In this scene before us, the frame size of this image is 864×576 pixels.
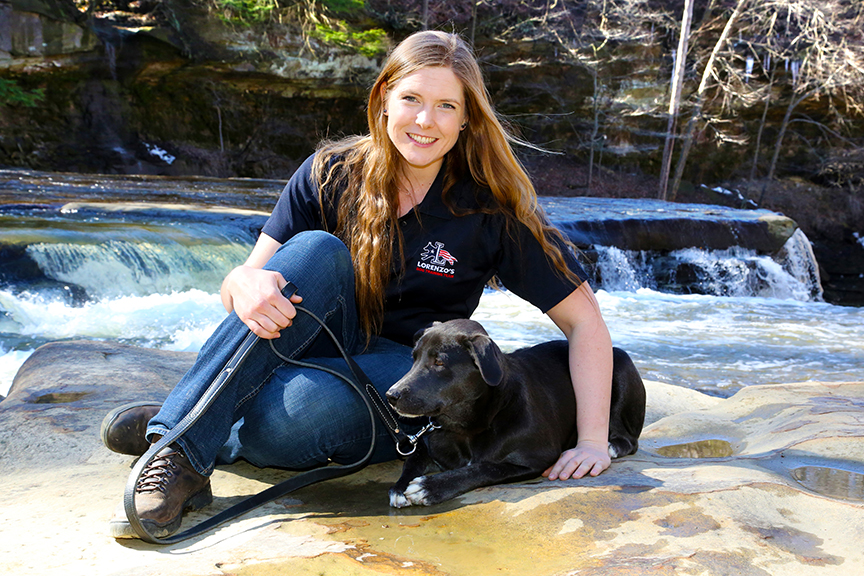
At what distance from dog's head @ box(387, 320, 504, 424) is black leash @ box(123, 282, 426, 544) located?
217 mm

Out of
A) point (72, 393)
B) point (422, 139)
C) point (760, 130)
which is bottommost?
point (72, 393)

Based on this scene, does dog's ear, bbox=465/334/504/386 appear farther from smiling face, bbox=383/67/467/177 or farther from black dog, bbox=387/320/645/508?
smiling face, bbox=383/67/467/177

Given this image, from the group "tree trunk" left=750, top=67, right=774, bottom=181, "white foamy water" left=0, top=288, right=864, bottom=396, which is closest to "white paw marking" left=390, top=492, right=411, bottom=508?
"white foamy water" left=0, top=288, right=864, bottom=396

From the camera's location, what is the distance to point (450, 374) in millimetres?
2465

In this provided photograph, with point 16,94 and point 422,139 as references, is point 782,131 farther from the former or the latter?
point 422,139

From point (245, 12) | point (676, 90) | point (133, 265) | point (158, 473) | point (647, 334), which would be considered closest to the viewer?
point (158, 473)

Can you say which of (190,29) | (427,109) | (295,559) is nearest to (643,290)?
(427,109)

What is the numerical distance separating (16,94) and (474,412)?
67.8 feet

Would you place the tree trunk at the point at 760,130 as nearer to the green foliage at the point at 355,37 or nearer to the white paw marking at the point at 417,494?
the green foliage at the point at 355,37

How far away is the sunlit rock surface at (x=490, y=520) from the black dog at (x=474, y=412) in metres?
0.08

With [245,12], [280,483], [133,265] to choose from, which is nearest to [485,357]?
[280,483]

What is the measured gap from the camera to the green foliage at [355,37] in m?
20.1

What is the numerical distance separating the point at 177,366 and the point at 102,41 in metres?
18.2

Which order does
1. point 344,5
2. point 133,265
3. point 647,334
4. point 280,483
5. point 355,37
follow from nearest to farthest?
point 280,483
point 133,265
point 647,334
point 344,5
point 355,37
